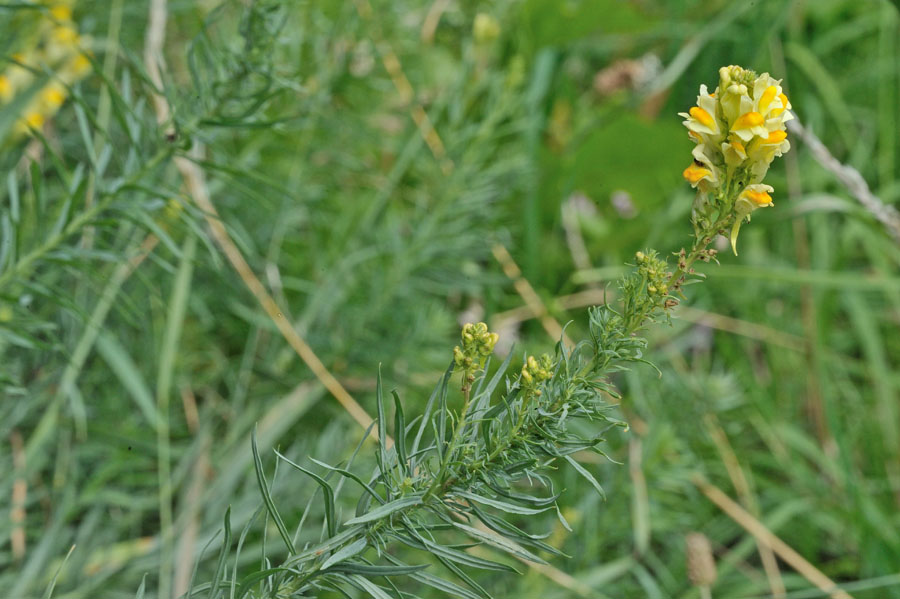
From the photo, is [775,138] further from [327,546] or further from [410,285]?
[410,285]

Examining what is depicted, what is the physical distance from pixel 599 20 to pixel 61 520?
129cm

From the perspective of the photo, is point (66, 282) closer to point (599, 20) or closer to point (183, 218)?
point (183, 218)

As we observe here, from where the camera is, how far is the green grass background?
95 centimetres

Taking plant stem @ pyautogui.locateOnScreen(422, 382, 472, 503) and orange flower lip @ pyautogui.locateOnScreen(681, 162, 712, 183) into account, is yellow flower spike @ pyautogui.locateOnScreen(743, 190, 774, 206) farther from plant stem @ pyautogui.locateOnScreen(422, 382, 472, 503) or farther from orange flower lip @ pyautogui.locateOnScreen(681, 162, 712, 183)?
plant stem @ pyautogui.locateOnScreen(422, 382, 472, 503)

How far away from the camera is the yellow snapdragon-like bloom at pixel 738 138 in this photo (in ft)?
1.45

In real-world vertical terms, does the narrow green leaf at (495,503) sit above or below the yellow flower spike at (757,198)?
below

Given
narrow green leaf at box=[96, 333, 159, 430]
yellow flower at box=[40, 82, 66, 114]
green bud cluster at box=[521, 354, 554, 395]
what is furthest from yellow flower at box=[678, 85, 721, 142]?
yellow flower at box=[40, 82, 66, 114]

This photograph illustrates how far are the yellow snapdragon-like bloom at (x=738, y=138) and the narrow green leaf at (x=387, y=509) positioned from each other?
226 millimetres

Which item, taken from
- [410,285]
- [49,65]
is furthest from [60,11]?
[410,285]

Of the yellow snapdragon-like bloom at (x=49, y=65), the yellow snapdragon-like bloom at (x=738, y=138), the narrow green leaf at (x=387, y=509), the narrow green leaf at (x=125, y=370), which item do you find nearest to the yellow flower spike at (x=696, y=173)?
the yellow snapdragon-like bloom at (x=738, y=138)

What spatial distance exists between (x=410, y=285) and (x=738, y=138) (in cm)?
90

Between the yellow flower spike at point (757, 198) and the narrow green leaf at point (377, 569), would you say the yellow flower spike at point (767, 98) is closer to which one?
the yellow flower spike at point (757, 198)

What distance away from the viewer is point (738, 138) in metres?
0.45

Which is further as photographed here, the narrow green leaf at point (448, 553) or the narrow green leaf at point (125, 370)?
the narrow green leaf at point (125, 370)
